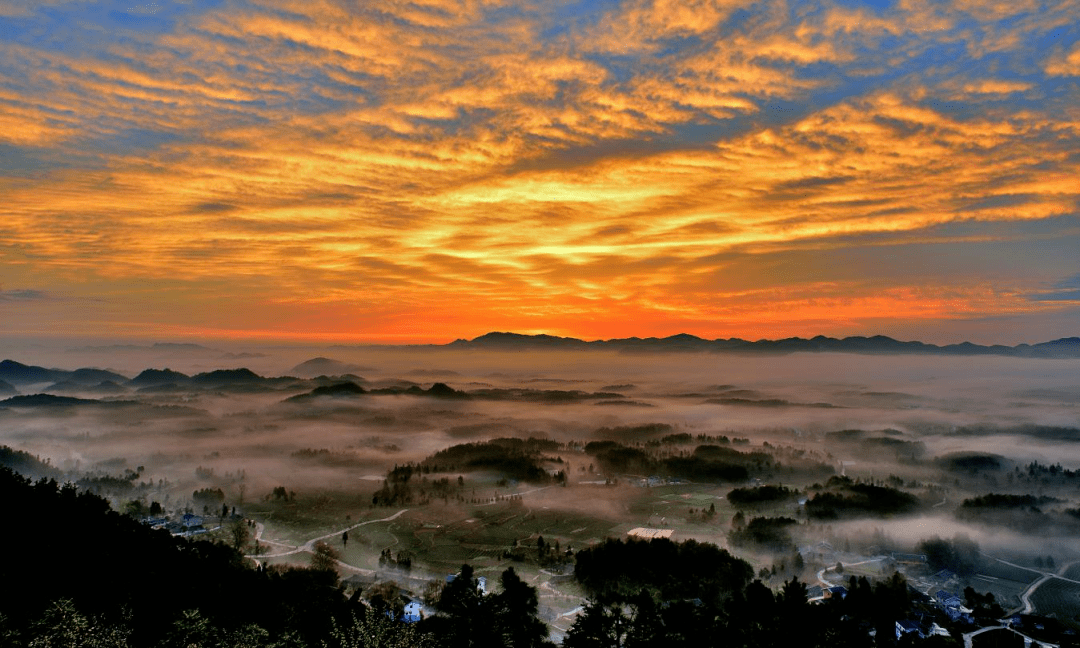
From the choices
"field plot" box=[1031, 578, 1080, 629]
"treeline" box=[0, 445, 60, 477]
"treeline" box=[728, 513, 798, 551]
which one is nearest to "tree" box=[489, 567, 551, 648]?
"treeline" box=[728, 513, 798, 551]

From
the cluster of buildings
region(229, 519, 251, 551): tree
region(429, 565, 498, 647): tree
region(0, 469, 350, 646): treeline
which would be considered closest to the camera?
region(0, 469, 350, 646): treeline

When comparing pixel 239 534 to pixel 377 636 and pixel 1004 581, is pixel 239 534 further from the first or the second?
pixel 1004 581

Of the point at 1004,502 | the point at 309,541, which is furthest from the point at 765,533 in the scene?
the point at 309,541

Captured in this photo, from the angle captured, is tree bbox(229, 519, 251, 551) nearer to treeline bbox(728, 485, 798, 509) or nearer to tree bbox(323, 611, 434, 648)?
tree bbox(323, 611, 434, 648)

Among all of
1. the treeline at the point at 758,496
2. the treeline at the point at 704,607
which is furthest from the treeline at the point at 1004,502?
the treeline at the point at 704,607

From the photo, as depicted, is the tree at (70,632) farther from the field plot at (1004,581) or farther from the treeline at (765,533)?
the field plot at (1004,581)

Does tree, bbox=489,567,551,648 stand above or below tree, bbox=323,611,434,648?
below

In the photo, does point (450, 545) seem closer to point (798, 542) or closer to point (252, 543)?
point (252, 543)

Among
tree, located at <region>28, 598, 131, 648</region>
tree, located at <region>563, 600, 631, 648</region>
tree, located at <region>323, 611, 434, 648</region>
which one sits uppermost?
tree, located at <region>28, 598, 131, 648</region>
